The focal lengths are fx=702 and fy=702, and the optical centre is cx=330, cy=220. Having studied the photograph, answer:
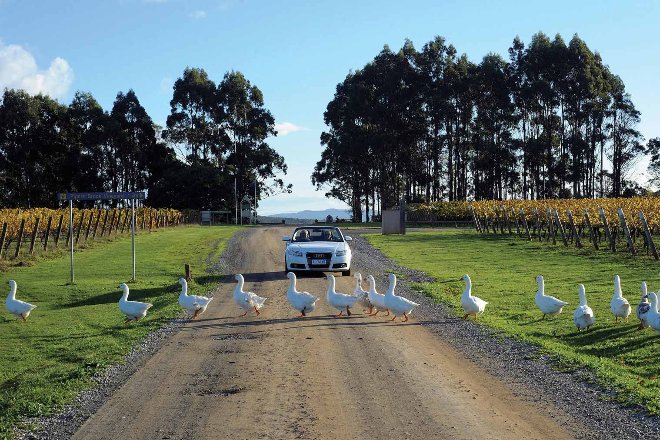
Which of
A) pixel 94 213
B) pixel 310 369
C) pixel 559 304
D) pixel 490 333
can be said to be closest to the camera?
pixel 310 369

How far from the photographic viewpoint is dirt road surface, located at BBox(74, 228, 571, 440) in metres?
6.76

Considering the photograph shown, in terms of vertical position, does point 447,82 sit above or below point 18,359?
above

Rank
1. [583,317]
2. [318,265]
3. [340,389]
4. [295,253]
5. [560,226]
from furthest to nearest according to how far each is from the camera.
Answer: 1. [560,226]
2. [295,253]
3. [318,265]
4. [583,317]
5. [340,389]

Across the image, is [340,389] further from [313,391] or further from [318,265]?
[318,265]

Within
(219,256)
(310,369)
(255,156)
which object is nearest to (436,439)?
(310,369)

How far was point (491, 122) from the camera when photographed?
75.6 m

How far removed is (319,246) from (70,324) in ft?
26.9

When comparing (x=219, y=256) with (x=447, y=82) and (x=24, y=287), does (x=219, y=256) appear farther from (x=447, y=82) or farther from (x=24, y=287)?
(x=447, y=82)

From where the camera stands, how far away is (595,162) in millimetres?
76062

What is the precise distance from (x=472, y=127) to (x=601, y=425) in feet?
237

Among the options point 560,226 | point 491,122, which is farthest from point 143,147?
point 560,226

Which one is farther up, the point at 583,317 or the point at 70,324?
the point at 583,317

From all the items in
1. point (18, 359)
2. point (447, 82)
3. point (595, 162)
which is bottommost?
point (18, 359)

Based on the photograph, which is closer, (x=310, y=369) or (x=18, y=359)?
(x=310, y=369)
